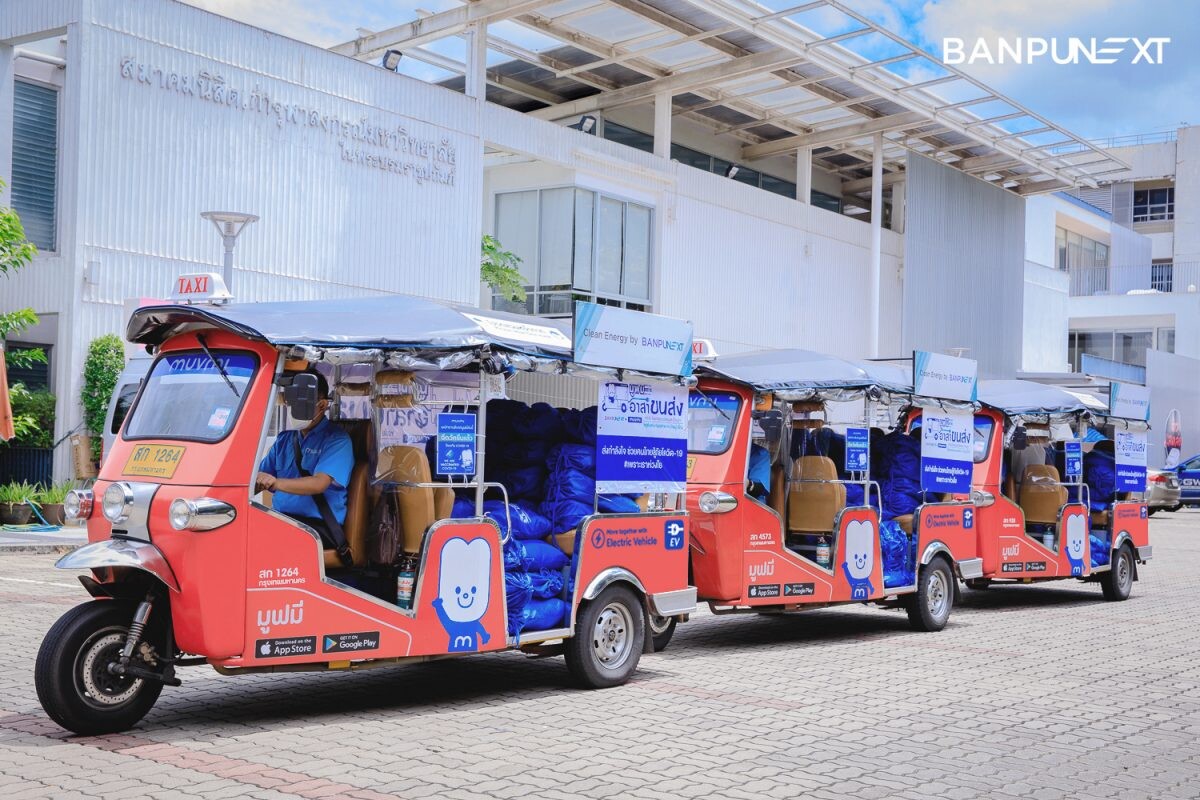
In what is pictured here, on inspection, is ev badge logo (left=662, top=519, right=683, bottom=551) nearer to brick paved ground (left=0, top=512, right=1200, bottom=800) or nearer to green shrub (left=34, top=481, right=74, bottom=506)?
brick paved ground (left=0, top=512, right=1200, bottom=800)

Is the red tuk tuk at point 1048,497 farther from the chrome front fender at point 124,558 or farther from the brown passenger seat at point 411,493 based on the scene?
the chrome front fender at point 124,558

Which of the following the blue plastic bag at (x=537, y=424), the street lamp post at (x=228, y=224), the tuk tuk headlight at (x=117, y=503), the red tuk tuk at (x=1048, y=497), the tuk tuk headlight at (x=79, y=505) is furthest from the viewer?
the street lamp post at (x=228, y=224)

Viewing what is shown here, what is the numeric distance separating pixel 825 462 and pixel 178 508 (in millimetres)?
7351

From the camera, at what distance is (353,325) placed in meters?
8.34

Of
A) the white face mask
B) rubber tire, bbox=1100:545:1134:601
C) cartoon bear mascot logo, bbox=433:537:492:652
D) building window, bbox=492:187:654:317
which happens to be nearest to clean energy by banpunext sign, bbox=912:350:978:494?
rubber tire, bbox=1100:545:1134:601

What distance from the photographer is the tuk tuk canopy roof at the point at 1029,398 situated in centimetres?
1689

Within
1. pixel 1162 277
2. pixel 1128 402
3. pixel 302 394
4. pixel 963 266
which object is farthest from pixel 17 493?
pixel 1162 277

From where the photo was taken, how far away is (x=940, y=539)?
1416cm

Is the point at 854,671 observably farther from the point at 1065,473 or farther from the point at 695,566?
the point at 1065,473

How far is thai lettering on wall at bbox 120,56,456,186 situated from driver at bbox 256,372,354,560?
52.6 ft

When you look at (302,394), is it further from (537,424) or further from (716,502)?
(716,502)

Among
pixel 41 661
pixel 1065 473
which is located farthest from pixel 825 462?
pixel 41 661

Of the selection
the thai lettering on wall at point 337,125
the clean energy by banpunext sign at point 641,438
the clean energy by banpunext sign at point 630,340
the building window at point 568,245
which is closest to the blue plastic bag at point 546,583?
the clean energy by banpunext sign at point 641,438

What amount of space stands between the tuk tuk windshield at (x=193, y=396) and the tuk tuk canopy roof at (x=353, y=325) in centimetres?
20
